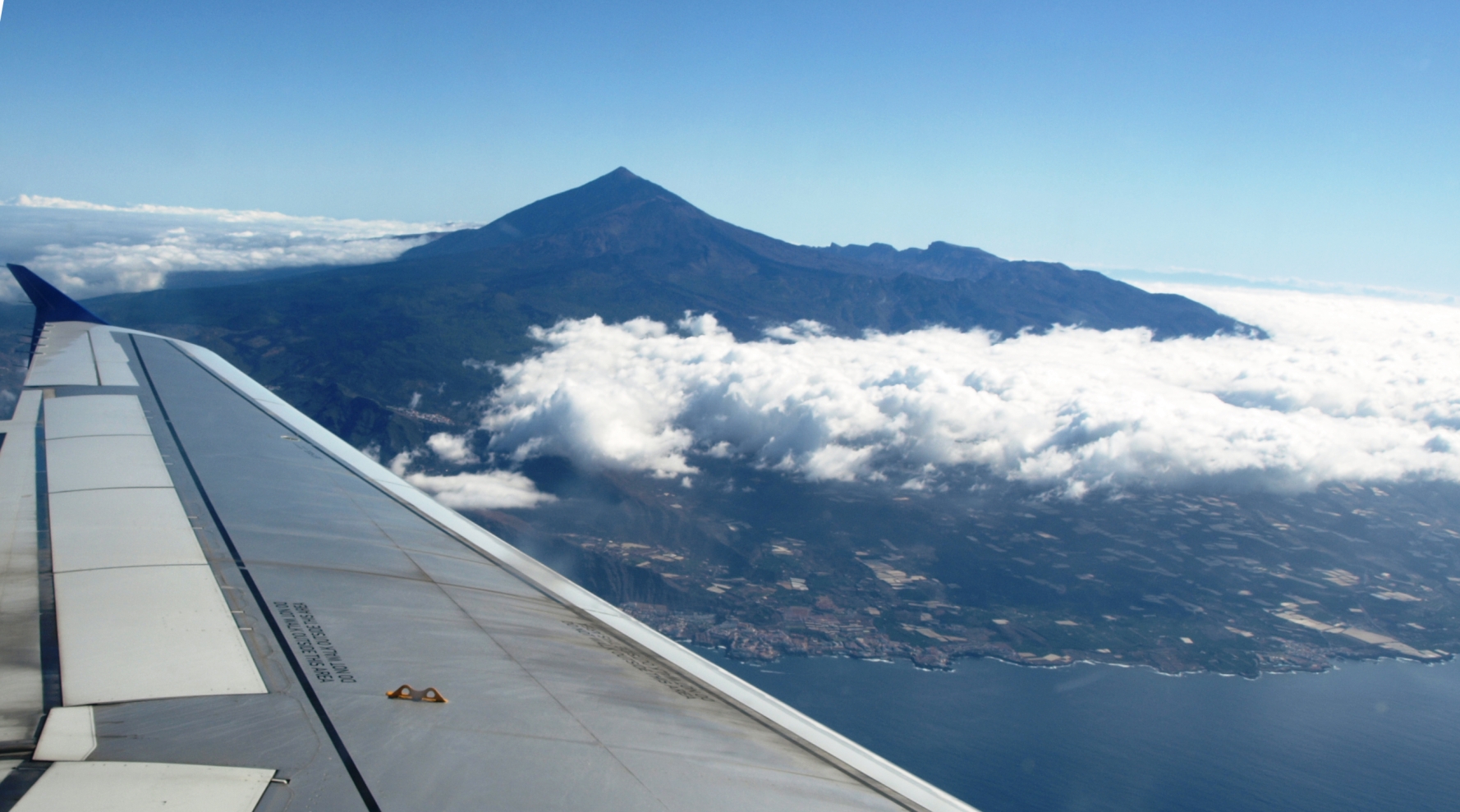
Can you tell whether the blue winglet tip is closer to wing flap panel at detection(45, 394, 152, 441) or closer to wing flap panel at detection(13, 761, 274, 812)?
wing flap panel at detection(45, 394, 152, 441)

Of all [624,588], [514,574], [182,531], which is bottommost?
[624,588]

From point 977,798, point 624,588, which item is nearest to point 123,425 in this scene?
point 977,798

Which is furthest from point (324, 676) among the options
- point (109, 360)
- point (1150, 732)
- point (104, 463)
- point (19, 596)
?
point (1150, 732)

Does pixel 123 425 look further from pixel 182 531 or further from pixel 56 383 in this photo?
pixel 182 531

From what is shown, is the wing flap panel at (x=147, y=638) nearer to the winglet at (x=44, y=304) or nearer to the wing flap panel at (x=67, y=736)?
the wing flap panel at (x=67, y=736)

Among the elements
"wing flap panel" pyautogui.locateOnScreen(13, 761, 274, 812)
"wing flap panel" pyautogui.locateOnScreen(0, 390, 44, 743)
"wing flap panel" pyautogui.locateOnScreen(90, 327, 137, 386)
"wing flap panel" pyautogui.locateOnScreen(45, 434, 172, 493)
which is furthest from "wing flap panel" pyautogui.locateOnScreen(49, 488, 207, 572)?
"wing flap panel" pyautogui.locateOnScreen(90, 327, 137, 386)

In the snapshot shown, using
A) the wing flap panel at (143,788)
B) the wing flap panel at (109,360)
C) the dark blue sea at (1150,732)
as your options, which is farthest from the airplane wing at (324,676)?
the dark blue sea at (1150,732)

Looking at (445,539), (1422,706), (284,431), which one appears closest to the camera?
(445,539)

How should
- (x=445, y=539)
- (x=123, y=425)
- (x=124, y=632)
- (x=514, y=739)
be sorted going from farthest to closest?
(x=123, y=425) < (x=445, y=539) < (x=124, y=632) < (x=514, y=739)
